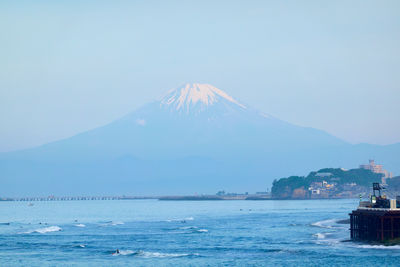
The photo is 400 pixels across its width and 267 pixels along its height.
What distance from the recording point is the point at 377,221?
6500cm

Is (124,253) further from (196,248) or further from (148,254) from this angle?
(196,248)

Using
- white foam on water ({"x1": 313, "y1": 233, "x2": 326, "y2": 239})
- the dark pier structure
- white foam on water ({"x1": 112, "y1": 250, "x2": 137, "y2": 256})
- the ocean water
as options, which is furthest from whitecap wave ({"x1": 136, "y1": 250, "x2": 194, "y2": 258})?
white foam on water ({"x1": 313, "y1": 233, "x2": 326, "y2": 239})

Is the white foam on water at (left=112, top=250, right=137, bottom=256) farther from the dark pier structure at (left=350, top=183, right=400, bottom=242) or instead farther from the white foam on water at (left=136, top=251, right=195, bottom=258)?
the dark pier structure at (left=350, top=183, right=400, bottom=242)

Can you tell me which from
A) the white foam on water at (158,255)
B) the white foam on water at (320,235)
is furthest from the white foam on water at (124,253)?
the white foam on water at (320,235)

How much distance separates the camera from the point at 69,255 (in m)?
67.2

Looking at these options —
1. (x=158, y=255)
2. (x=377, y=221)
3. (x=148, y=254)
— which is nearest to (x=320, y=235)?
(x=377, y=221)

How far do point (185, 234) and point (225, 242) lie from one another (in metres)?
13.8

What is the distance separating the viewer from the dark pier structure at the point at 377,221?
63.8m

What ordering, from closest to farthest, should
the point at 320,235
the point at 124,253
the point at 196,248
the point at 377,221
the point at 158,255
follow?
the point at 377,221 < the point at 158,255 < the point at 124,253 < the point at 196,248 < the point at 320,235

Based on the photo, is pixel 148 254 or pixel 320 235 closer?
pixel 148 254

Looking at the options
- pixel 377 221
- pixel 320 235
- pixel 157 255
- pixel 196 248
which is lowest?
pixel 157 255

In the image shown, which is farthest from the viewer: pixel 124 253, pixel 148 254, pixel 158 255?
pixel 124 253

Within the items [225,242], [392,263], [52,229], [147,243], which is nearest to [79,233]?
[52,229]

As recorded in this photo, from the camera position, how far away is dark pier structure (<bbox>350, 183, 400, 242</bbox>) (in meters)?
63.8
